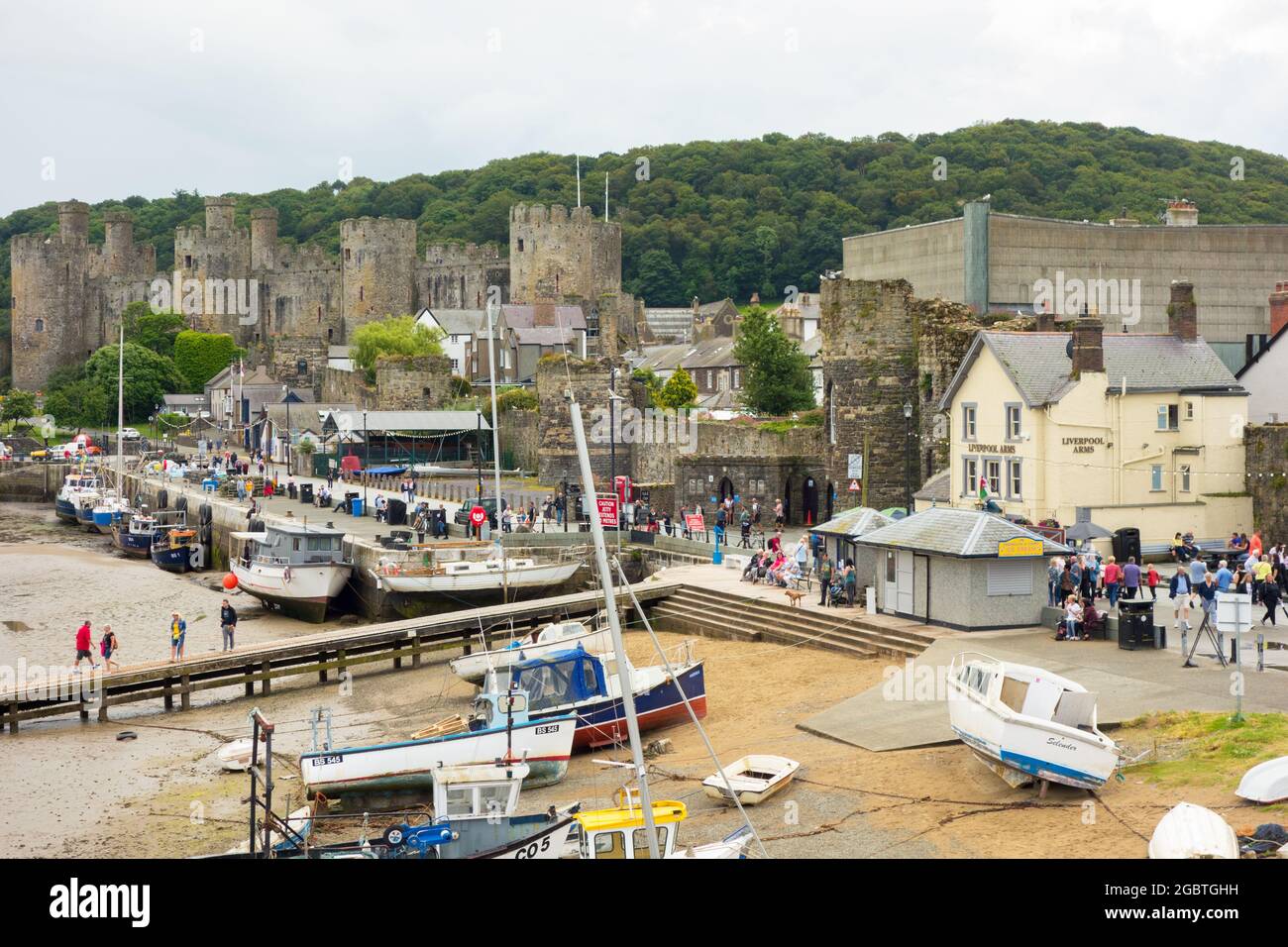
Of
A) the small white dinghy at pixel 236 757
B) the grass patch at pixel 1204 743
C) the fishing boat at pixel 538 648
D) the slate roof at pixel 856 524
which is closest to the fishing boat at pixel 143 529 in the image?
the fishing boat at pixel 538 648

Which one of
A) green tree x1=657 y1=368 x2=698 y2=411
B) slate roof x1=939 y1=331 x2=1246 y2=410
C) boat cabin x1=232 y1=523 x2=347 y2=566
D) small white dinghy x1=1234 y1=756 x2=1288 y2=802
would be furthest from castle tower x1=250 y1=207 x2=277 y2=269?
small white dinghy x1=1234 y1=756 x2=1288 y2=802

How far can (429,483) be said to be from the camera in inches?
2061

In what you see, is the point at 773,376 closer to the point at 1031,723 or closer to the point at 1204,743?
the point at 1204,743

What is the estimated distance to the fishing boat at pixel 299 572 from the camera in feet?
112

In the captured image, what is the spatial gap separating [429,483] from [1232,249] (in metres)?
28.2

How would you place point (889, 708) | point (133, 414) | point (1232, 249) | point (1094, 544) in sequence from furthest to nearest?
point (133, 414)
point (1232, 249)
point (1094, 544)
point (889, 708)

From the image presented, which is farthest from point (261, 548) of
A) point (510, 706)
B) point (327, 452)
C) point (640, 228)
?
point (640, 228)

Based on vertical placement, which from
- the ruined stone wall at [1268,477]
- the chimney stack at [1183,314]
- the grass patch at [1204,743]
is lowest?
the grass patch at [1204,743]

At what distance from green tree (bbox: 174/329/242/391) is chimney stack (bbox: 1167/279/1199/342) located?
257 ft

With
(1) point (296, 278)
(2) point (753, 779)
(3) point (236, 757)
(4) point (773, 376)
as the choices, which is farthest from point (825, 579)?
(1) point (296, 278)

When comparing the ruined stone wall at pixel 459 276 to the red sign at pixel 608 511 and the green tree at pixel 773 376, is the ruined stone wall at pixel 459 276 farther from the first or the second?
the red sign at pixel 608 511

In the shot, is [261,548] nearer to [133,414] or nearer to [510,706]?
[510,706]

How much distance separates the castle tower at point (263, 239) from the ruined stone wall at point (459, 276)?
17.7m

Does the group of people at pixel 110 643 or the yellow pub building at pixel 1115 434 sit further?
the yellow pub building at pixel 1115 434
